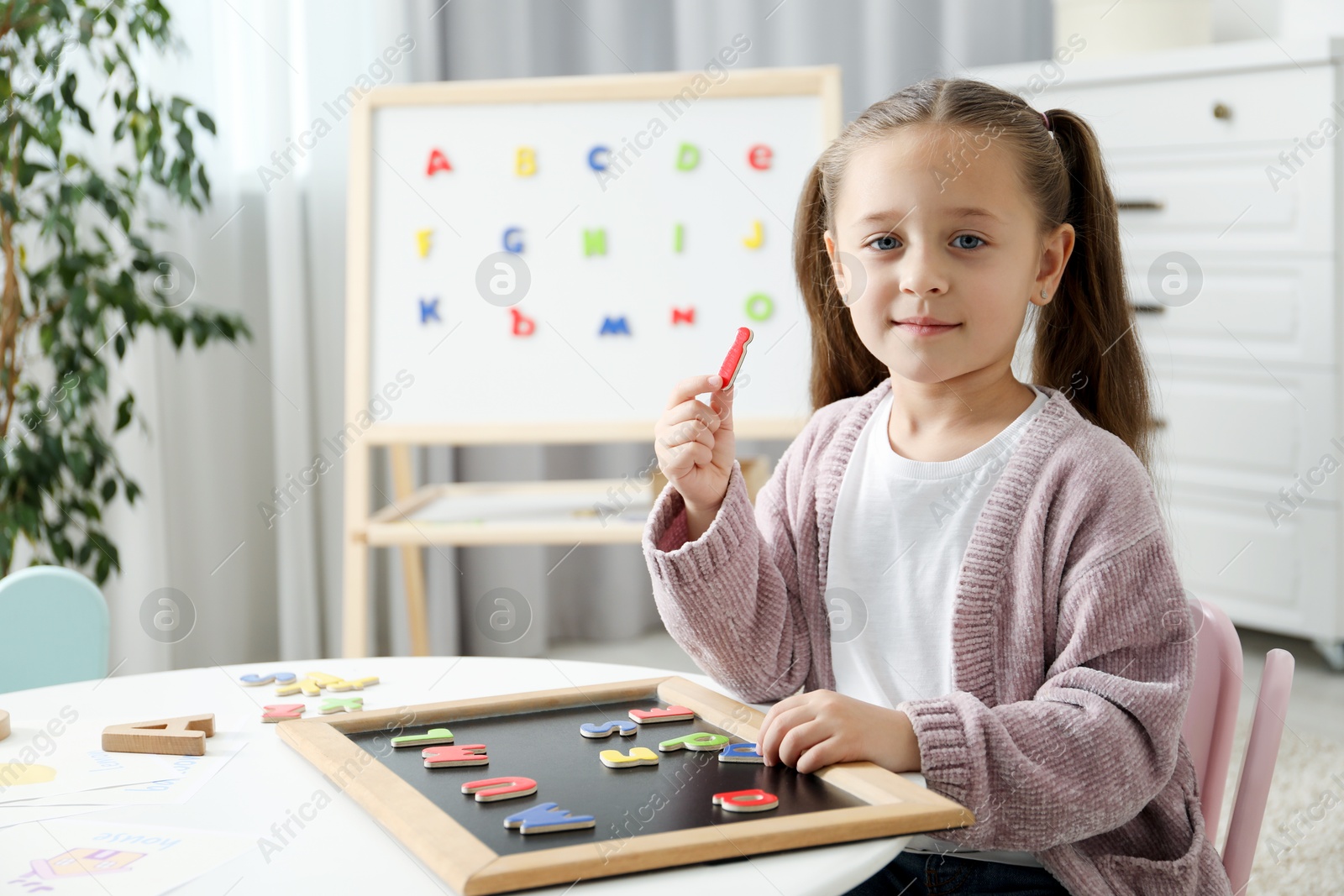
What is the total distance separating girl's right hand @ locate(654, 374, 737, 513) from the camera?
2.82 ft

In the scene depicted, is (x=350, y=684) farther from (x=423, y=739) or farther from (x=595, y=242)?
(x=595, y=242)

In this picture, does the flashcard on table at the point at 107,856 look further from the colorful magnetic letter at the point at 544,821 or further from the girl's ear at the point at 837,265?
the girl's ear at the point at 837,265

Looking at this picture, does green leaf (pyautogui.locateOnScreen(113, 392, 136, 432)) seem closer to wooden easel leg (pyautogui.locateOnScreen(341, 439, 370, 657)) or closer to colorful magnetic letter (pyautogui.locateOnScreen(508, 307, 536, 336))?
wooden easel leg (pyautogui.locateOnScreen(341, 439, 370, 657))

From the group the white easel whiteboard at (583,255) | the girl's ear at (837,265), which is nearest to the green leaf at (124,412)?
the white easel whiteboard at (583,255)

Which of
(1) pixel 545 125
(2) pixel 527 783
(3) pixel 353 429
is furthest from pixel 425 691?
(1) pixel 545 125

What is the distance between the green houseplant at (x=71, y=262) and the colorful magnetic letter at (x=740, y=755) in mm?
1441

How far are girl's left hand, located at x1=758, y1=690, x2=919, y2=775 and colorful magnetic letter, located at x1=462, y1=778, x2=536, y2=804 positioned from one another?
14cm

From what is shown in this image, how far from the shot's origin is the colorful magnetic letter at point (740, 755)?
726 mm

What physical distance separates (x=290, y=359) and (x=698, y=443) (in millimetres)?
1851

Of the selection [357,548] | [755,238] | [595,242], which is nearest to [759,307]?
[755,238]

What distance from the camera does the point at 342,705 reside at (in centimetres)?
87

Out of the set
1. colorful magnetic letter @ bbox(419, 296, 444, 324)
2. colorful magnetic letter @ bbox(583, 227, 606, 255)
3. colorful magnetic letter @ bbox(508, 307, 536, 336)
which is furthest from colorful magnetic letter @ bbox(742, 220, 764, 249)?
colorful magnetic letter @ bbox(419, 296, 444, 324)

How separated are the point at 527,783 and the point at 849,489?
42 centimetres

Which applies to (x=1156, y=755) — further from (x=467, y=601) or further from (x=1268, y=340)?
(x=467, y=601)
